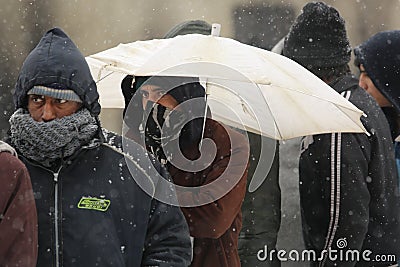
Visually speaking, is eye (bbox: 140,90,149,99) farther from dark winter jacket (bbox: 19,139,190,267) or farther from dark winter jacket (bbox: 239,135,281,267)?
dark winter jacket (bbox: 239,135,281,267)

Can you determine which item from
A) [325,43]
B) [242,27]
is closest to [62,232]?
[325,43]

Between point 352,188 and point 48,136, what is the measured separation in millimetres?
2025

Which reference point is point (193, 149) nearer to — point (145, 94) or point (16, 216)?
point (145, 94)

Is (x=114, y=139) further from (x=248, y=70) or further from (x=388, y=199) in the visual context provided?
(x=388, y=199)

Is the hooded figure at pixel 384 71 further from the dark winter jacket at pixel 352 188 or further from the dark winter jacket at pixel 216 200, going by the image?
the dark winter jacket at pixel 216 200

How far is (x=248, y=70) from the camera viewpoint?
14.1ft

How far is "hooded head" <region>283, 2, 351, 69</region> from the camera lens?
543 cm

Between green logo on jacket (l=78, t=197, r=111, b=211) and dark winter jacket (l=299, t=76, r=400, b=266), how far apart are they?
1802 mm

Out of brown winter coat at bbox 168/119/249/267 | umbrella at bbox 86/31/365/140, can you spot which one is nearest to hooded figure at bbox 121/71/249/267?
brown winter coat at bbox 168/119/249/267

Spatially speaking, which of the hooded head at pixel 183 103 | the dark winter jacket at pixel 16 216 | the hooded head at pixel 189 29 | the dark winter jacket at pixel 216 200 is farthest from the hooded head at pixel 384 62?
the dark winter jacket at pixel 16 216

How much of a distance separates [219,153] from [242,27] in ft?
15.2

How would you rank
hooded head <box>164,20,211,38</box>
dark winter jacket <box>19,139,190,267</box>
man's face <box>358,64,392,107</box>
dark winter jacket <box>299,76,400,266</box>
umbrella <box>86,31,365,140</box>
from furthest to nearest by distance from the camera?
1. hooded head <box>164,20,211,38</box>
2. man's face <box>358,64,392,107</box>
3. dark winter jacket <box>299,76,400,266</box>
4. umbrella <box>86,31,365,140</box>
5. dark winter jacket <box>19,139,190,267</box>

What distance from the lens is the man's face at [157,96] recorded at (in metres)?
4.37

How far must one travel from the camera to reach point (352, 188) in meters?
5.05
